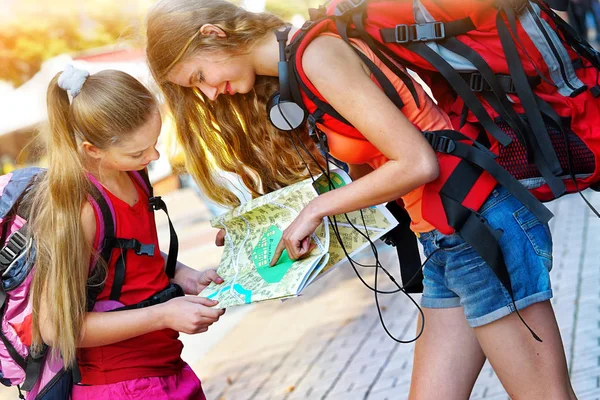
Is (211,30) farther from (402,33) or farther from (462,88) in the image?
(462,88)

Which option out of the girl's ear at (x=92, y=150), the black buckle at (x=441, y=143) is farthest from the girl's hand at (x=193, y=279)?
the black buckle at (x=441, y=143)

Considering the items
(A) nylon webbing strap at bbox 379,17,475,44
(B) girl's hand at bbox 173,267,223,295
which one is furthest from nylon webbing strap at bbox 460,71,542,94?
(B) girl's hand at bbox 173,267,223,295

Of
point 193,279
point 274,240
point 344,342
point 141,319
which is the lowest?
point 344,342

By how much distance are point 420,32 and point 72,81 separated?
3.39ft

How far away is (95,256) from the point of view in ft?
8.13

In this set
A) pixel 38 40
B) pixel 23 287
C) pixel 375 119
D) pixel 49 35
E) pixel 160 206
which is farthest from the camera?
pixel 49 35

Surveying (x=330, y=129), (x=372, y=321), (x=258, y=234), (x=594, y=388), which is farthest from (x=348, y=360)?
(x=330, y=129)

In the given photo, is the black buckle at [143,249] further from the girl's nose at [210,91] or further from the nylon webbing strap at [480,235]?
the nylon webbing strap at [480,235]

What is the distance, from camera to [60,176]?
8.00ft

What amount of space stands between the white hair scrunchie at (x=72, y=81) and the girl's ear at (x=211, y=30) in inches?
15.9

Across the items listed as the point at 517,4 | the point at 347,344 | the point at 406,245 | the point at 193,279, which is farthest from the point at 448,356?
the point at 347,344

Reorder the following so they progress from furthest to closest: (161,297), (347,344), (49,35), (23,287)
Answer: (49,35) < (347,344) < (161,297) < (23,287)

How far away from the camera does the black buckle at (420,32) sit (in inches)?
88.4

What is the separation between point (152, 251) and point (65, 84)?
1.86ft
